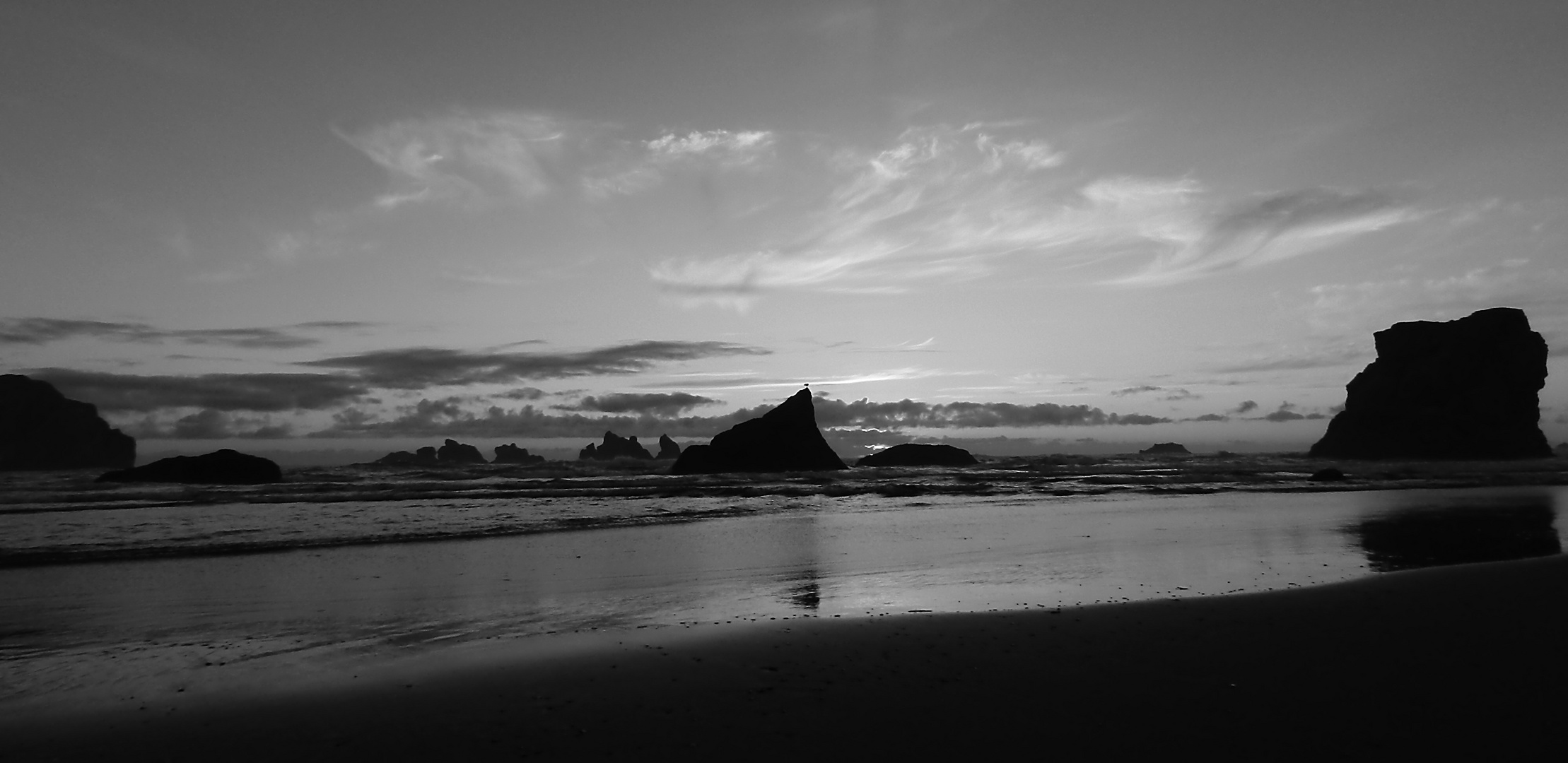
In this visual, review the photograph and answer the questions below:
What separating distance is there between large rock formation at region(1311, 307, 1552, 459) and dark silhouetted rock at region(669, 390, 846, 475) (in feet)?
247

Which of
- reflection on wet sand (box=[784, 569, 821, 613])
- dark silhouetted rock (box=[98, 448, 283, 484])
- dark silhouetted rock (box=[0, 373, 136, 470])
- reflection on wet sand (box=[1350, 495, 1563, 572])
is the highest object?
dark silhouetted rock (box=[0, 373, 136, 470])

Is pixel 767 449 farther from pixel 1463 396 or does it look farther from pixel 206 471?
pixel 1463 396

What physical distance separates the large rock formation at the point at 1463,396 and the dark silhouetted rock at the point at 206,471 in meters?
121

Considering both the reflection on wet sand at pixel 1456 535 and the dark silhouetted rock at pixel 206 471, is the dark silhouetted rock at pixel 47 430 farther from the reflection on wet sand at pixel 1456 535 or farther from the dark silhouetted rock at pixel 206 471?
the reflection on wet sand at pixel 1456 535

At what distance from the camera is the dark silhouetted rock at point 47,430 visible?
118 m

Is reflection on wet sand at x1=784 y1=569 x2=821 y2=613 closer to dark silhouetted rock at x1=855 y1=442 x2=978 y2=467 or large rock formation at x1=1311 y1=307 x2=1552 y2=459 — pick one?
dark silhouetted rock at x1=855 y1=442 x2=978 y2=467

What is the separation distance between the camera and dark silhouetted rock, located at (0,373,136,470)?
11838cm

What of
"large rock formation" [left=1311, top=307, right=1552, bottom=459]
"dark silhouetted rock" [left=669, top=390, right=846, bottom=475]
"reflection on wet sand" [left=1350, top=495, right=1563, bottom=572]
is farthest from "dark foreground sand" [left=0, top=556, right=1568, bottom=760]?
"large rock formation" [left=1311, top=307, right=1552, bottom=459]

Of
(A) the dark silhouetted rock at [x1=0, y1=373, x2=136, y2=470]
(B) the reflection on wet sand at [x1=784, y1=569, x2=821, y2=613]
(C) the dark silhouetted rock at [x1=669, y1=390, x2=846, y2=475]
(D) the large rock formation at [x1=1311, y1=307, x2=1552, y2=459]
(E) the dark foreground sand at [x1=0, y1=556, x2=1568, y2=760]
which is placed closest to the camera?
(E) the dark foreground sand at [x1=0, y1=556, x2=1568, y2=760]

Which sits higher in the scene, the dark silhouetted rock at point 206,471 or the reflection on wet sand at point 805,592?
the dark silhouetted rock at point 206,471

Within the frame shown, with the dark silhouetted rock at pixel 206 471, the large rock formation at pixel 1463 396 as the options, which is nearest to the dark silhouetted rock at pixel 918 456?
the large rock formation at pixel 1463 396

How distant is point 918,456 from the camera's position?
9675 cm

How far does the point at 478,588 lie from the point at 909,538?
11.7 meters

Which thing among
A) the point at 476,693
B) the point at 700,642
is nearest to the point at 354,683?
the point at 476,693
